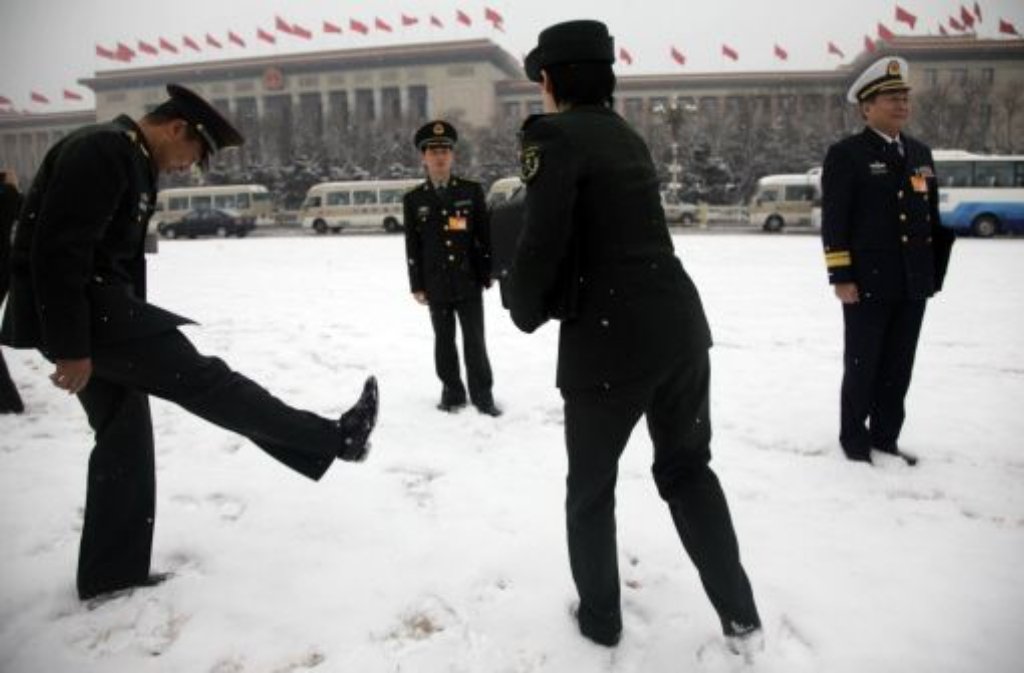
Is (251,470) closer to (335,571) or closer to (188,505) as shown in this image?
(188,505)

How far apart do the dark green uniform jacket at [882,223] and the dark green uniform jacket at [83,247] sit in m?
3.11

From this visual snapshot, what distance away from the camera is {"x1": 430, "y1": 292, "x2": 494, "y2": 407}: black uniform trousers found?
466 cm

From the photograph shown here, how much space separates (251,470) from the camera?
365 centimetres

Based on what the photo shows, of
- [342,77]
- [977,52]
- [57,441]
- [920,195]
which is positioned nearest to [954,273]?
[920,195]

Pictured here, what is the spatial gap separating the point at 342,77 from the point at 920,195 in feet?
248

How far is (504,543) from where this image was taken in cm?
283

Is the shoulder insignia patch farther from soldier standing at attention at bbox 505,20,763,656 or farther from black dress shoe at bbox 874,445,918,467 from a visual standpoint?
black dress shoe at bbox 874,445,918,467

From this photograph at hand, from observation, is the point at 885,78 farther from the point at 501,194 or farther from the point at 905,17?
the point at 905,17

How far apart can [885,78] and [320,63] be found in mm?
76283

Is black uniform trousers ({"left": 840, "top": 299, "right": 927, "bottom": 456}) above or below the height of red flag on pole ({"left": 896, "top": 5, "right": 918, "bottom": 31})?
below

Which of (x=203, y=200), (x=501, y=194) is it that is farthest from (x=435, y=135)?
(x=203, y=200)

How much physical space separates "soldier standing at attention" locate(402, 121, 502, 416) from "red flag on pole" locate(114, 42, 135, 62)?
78.5m

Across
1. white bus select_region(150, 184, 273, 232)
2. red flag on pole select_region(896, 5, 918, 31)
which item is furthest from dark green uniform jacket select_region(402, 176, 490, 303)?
red flag on pole select_region(896, 5, 918, 31)

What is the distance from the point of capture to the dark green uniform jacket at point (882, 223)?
3504mm
